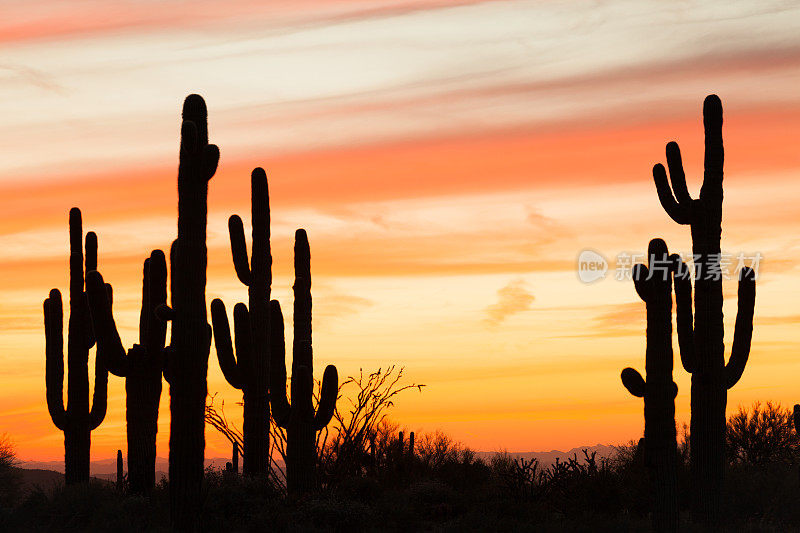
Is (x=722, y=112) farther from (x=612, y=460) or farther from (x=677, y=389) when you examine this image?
(x=612, y=460)

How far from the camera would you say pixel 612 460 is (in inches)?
1008

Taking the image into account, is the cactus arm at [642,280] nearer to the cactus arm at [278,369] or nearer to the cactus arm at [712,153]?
the cactus arm at [712,153]

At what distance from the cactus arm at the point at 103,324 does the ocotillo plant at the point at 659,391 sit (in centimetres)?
885

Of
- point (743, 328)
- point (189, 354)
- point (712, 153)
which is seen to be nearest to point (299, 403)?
point (189, 354)

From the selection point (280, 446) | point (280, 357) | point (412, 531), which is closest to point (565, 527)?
point (412, 531)

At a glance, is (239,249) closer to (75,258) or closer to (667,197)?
(75,258)

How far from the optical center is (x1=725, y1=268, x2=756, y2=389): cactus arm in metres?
18.4

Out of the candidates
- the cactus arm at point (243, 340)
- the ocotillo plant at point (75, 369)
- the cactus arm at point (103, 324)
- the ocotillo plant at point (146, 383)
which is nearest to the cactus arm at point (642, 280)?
the cactus arm at point (243, 340)

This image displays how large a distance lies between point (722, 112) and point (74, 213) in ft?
46.7

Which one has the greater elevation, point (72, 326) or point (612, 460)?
point (72, 326)

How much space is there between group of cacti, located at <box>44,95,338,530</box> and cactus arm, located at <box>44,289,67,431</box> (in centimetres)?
2

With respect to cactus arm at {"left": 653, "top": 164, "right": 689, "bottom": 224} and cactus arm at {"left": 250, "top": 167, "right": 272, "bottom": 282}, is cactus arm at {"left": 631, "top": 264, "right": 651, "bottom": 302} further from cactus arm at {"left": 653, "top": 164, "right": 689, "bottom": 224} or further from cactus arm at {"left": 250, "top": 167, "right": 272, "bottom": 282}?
cactus arm at {"left": 250, "top": 167, "right": 272, "bottom": 282}

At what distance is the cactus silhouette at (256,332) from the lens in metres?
19.5

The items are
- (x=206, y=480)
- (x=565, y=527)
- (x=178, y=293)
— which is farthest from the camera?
(x=206, y=480)
